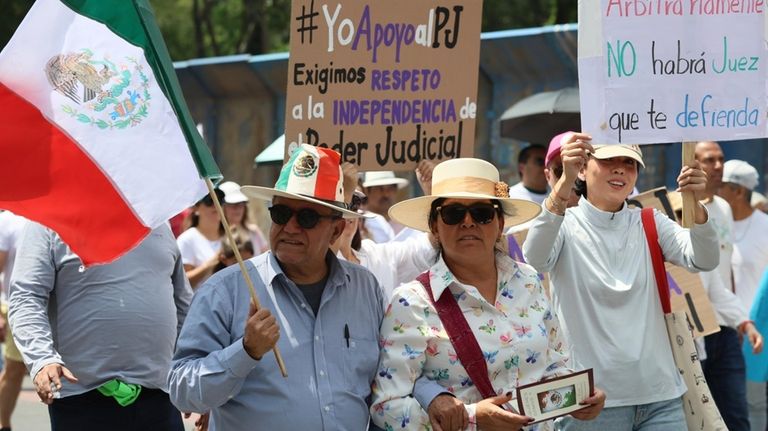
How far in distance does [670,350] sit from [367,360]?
179cm

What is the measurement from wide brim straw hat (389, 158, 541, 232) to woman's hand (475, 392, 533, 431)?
0.79m

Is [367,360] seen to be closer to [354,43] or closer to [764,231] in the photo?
[354,43]

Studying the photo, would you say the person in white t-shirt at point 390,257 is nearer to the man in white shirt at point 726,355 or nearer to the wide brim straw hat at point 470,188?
the wide brim straw hat at point 470,188

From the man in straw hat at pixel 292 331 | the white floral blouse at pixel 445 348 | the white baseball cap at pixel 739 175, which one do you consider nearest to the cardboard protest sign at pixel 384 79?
the man in straw hat at pixel 292 331

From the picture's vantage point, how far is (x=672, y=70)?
6207mm

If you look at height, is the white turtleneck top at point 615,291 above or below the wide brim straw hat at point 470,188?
below

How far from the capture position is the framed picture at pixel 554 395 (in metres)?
4.96

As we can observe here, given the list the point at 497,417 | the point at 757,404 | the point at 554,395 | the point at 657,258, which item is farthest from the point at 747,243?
the point at 497,417

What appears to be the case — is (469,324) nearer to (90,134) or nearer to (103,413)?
(90,134)

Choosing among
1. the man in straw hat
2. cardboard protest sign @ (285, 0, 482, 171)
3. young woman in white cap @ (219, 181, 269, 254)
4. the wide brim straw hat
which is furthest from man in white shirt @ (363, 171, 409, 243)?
the man in straw hat

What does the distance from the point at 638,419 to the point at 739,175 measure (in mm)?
5219

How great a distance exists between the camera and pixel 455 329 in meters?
5.14

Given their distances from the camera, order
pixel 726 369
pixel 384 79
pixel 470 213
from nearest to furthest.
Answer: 1. pixel 470 213
2. pixel 384 79
3. pixel 726 369

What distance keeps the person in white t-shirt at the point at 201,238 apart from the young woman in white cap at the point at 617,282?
474 cm
